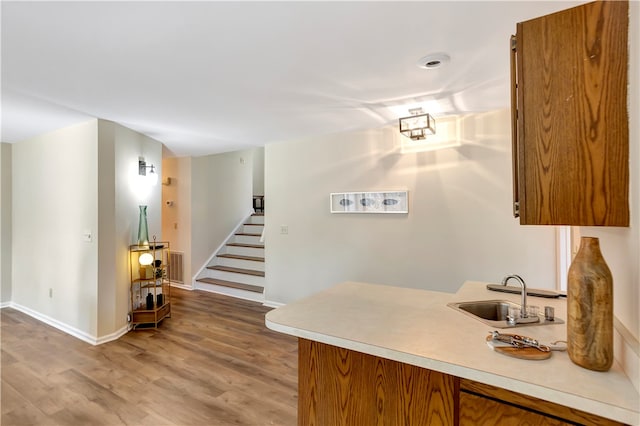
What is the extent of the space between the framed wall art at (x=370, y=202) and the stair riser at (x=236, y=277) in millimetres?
2008

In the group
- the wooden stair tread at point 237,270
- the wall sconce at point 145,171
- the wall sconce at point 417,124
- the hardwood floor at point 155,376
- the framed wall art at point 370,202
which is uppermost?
the wall sconce at point 417,124

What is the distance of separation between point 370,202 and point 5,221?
5.17 meters

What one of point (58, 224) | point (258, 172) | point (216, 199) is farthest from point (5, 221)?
point (258, 172)

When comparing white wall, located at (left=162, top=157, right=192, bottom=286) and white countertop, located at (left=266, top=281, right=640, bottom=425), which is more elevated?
white wall, located at (left=162, top=157, right=192, bottom=286)

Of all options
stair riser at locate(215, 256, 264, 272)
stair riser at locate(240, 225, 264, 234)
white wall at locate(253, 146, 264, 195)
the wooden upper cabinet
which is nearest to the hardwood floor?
stair riser at locate(215, 256, 264, 272)

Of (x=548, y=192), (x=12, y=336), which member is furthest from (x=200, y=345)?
(x=548, y=192)

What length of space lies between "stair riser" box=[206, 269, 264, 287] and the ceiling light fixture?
13.1 ft

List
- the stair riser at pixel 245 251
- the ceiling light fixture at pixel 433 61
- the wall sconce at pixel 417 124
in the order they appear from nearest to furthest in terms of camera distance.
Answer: the ceiling light fixture at pixel 433 61 → the wall sconce at pixel 417 124 → the stair riser at pixel 245 251

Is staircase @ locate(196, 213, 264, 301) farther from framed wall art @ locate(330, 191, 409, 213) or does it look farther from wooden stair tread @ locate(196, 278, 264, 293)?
framed wall art @ locate(330, 191, 409, 213)

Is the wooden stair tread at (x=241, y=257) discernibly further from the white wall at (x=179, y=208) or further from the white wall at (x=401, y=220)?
the white wall at (x=401, y=220)

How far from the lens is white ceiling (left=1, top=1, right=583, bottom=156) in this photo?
1.57 m

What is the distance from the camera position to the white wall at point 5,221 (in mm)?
4480

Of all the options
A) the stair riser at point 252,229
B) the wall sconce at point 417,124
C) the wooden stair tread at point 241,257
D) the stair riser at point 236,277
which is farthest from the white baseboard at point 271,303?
the wall sconce at point 417,124

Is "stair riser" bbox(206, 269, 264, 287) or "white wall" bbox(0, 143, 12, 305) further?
"stair riser" bbox(206, 269, 264, 287)
